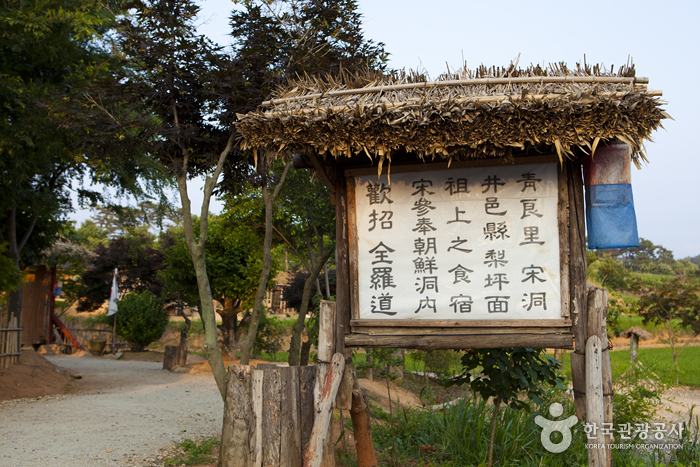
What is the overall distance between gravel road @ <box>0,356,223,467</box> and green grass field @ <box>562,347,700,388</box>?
5233mm

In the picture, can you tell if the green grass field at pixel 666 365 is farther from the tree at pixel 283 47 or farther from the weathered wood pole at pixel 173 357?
the weathered wood pole at pixel 173 357

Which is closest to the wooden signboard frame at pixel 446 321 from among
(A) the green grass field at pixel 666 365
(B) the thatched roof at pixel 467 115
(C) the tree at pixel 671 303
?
(B) the thatched roof at pixel 467 115

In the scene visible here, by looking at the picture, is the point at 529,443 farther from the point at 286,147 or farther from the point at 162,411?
the point at 162,411

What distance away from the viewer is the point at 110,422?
6906mm

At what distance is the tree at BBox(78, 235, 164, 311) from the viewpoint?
68.1 ft

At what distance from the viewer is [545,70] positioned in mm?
3482

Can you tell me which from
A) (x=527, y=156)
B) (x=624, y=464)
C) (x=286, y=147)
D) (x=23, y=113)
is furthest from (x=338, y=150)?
(x=23, y=113)

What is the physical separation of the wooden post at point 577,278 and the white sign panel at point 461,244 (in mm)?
116

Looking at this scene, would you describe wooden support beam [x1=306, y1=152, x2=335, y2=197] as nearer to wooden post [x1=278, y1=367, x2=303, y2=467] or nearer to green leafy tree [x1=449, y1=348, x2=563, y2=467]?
wooden post [x1=278, y1=367, x2=303, y2=467]

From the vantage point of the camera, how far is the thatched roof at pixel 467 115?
3137mm

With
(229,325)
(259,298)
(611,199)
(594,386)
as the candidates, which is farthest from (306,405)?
(229,325)

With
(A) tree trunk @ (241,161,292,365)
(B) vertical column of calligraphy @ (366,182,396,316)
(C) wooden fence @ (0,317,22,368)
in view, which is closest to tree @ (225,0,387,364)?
(A) tree trunk @ (241,161,292,365)

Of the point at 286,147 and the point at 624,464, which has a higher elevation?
the point at 286,147

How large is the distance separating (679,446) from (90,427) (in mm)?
6855
